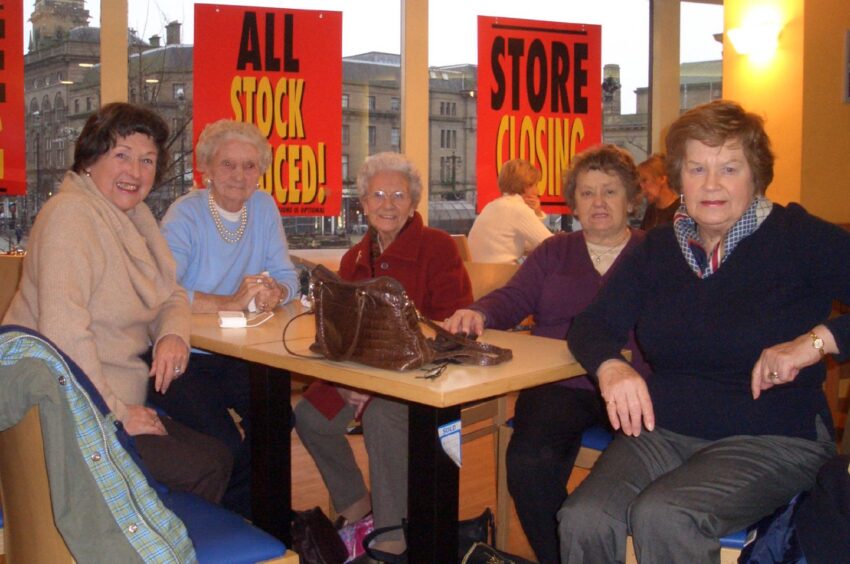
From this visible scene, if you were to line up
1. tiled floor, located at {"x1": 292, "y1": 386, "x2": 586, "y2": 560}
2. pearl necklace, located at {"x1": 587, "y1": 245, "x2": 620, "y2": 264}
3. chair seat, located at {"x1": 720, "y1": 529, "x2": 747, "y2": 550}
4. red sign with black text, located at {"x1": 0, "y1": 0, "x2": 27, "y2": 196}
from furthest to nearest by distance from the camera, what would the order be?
red sign with black text, located at {"x1": 0, "y1": 0, "x2": 27, "y2": 196}
tiled floor, located at {"x1": 292, "y1": 386, "x2": 586, "y2": 560}
pearl necklace, located at {"x1": 587, "y1": 245, "x2": 620, "y2": 264}
chair seat, located at {"x1": 720, "y1": 529, "x2": 747, "y2": 550}

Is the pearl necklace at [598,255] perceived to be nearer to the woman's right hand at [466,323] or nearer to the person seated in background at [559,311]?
the person seated in background at [559,311]

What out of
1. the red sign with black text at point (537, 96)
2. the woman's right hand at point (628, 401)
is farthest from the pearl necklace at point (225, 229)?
the red sign with black text at point (537, 96)

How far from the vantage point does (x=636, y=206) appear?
2711mm

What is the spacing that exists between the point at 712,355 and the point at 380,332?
74 centimetres

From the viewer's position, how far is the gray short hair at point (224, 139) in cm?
295

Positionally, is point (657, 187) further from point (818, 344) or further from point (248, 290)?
point (818, 344)

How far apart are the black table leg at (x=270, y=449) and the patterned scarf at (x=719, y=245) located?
3.43 ft

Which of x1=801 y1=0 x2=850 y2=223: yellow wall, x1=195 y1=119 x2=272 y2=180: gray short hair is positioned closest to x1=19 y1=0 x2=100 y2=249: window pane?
x1=195 y1=119 x2=272 y2=180: gray short hair

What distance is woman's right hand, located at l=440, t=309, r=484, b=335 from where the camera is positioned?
7.39 ft

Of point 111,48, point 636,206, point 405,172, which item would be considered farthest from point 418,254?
point 111,48

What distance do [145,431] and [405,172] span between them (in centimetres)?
129

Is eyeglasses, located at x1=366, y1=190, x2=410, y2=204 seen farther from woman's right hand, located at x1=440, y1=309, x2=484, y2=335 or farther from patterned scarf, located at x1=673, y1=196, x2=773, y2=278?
patterned scarf, located at x1=673, y1=196, x2=773, y2=278

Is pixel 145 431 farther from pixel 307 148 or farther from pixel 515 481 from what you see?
pixel 307 148

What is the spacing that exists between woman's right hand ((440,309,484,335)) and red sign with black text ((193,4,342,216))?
324 centimetres
